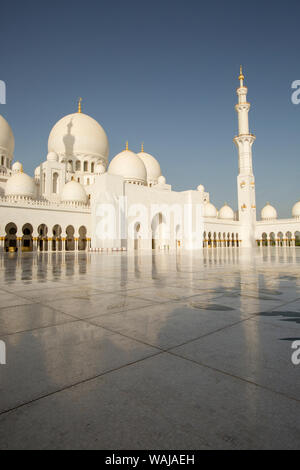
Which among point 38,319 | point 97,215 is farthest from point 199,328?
point 97,215

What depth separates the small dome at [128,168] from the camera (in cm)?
3097

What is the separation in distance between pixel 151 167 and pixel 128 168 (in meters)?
7.94

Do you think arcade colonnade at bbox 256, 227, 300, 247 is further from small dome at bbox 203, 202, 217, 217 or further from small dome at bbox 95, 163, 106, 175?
small dome at bbox 95, 163, 106, 175

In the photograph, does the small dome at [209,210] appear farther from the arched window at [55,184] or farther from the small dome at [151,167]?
the arched window at [55,184]

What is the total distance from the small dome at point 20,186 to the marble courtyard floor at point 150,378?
24.4 m

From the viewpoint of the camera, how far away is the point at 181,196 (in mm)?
31594

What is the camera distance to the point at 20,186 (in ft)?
80.9

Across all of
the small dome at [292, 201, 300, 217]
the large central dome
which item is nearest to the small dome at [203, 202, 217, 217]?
the small dome at [292, 201, 300, 217]

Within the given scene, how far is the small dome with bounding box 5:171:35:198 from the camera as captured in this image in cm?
2466

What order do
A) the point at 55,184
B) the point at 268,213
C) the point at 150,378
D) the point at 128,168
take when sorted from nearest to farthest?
the point at 150,378, the point at 55,184, the point at 128,168, the point at 268,213

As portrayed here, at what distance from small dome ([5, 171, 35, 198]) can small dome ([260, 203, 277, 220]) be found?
35057 mm

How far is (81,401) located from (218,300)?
7.58 feet

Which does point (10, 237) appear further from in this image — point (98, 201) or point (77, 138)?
point (77, 138)

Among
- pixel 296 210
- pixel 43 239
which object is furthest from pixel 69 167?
pixel 296 210
